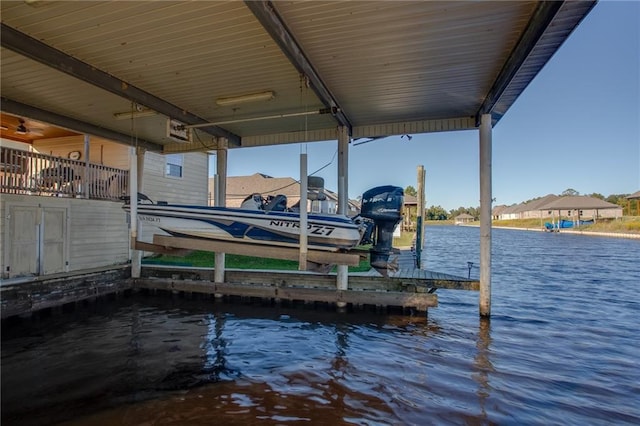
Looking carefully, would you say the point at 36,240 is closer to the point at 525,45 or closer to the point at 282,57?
the point at 282,57

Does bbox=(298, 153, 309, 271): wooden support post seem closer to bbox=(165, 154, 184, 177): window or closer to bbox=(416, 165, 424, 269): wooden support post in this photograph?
bbox=(416, 165, 424, 269): wooden support post

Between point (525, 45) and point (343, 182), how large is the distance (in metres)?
3.89

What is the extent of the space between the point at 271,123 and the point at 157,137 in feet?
11.4

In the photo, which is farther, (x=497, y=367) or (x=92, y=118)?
(x=92, y=118)

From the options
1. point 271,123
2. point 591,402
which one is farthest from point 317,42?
point 591,402

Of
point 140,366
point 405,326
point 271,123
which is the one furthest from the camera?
point 271,123

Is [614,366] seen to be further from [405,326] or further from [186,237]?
[186,237]

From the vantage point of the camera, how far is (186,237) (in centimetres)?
557

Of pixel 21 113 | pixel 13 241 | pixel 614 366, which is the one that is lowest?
pixel 614 366

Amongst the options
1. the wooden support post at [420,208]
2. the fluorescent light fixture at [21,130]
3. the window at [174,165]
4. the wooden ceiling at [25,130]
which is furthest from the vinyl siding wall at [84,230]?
the wooden support post at [420,208]

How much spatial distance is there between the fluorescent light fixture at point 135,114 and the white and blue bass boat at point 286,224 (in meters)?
2.06

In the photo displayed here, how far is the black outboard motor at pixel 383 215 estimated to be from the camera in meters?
5.44

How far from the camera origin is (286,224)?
5.21 metres

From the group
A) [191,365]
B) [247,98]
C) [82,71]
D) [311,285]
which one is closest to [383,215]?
[311,285]
